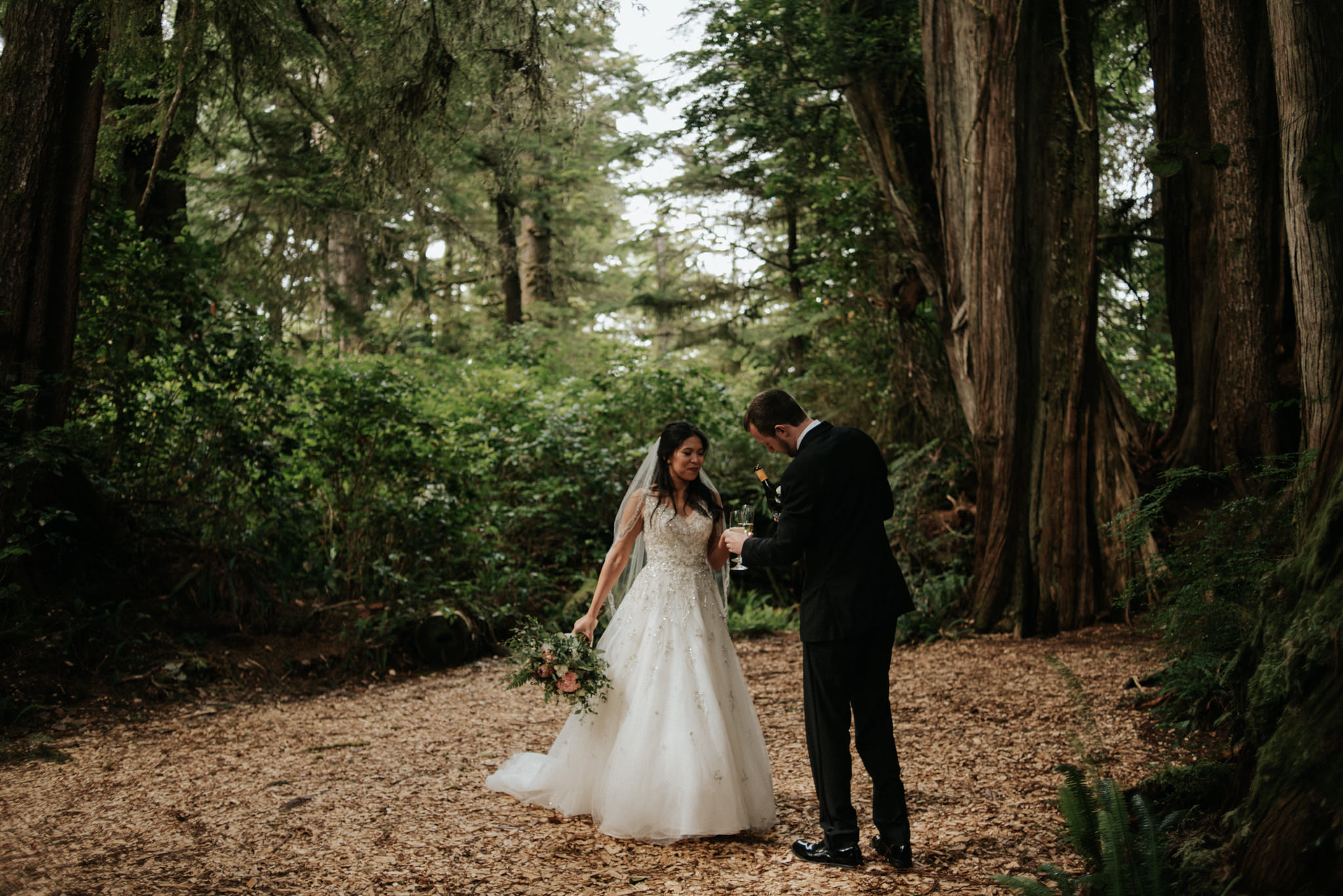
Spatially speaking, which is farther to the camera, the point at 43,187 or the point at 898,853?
the point at 43,187

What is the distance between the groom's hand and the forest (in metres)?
1.60

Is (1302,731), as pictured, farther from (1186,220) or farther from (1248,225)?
(1186,220)

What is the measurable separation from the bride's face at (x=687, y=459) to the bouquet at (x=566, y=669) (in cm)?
91

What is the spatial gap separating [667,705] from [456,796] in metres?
1.36

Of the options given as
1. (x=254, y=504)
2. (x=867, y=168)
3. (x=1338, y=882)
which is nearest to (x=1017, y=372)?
(x=867, y=168)

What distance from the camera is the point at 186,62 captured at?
685 centimetres

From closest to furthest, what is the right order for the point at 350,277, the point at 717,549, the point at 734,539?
the point at 734,539 → the point at 717,549 → the point at 350,277

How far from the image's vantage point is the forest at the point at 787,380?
15.6 feet

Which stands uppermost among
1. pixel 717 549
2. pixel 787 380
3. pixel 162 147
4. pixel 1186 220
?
pixel 162 147

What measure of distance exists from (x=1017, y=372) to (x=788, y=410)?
5052mm

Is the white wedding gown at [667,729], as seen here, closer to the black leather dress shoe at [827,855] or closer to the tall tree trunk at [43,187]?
the black leather dress shoe at [827,855]

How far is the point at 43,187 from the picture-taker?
21.5 feet

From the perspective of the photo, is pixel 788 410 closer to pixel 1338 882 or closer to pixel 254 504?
pixel 1338 882

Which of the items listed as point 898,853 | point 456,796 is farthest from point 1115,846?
point 456,796
